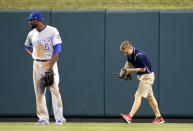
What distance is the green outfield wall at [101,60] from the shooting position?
13.5 m

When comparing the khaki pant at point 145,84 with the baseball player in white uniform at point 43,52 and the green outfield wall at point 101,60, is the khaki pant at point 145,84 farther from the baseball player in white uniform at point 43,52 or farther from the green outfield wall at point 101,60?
the green outfield wall at point 101,60

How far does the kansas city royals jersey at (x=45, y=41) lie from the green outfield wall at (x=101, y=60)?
9.08 ft

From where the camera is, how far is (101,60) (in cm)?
1357

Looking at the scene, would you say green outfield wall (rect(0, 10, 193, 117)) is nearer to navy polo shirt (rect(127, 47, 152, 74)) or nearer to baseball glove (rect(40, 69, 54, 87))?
navy polo shirt (rect(127, 47, 152, 74))

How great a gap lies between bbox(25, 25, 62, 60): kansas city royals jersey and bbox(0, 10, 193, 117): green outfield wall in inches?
109

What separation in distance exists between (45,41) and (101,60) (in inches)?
120

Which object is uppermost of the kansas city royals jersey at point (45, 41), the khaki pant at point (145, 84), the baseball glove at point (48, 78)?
the kansas city royals jersey at point (45, 41)

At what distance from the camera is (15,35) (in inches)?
535

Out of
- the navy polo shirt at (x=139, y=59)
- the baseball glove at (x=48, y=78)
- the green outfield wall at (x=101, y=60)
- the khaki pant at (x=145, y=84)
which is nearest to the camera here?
the baseball glove at (x=48, y=78)

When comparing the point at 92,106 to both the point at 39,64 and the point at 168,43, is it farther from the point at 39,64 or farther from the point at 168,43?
the point at 39,64

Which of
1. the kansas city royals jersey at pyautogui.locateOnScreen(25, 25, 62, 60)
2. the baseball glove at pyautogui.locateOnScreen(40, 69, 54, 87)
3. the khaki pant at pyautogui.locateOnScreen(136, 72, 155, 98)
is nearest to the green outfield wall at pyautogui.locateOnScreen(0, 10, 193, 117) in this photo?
the khaki pant at pyautogui.locateOnScreen(136, 72, 155, 98)

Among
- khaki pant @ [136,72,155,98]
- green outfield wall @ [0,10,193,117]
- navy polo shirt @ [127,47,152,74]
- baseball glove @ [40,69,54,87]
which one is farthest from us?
green outfield wall @ [0,10,193,117]

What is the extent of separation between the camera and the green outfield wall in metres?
13.5

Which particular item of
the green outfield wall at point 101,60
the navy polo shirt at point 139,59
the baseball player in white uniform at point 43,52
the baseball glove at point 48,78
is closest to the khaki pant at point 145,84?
the navy polo shirt at point 139,59
